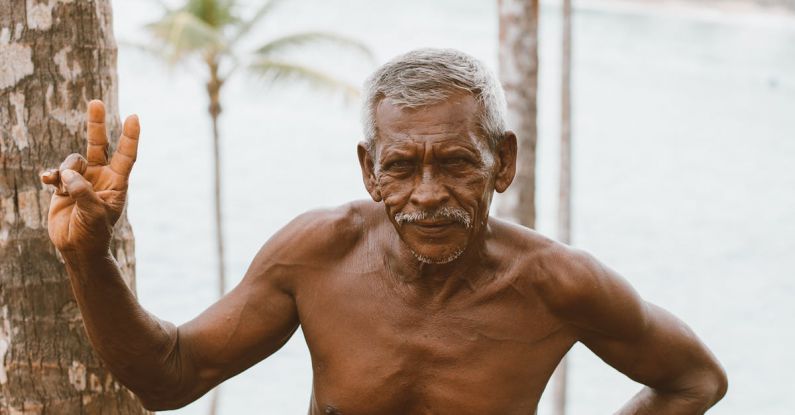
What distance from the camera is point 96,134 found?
2217 millimetres

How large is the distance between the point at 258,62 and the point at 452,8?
4381cm

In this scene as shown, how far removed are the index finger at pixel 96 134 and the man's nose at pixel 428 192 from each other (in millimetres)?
668

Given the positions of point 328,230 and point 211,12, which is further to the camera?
point 211,12

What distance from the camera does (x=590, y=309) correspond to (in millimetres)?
2652

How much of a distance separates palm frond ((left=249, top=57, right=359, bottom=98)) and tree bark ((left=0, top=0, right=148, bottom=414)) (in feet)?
32.6

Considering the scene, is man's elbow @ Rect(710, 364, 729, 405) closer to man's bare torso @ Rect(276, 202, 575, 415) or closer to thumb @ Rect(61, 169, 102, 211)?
man's bare torso @ Rect(276, 202, 575, 415)

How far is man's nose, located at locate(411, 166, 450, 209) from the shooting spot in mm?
2350

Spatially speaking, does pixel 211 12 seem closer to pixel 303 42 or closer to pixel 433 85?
pixel 303 42

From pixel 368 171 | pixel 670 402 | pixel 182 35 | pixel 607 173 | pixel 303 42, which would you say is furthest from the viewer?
pixel 607 173

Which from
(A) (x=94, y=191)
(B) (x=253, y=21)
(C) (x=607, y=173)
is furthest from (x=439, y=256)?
(C) (x=607, y=173)

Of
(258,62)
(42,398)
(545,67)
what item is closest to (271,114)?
(545,67)

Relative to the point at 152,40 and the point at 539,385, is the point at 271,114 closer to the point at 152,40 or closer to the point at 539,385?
the point at 152,40

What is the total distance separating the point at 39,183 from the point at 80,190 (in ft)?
1.80

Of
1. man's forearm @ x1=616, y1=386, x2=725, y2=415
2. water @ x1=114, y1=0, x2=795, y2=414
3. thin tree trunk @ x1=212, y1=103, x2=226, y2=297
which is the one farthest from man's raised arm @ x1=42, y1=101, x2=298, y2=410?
thin tree trunk @ x1=212, y1=103, x2=226, y2=297
